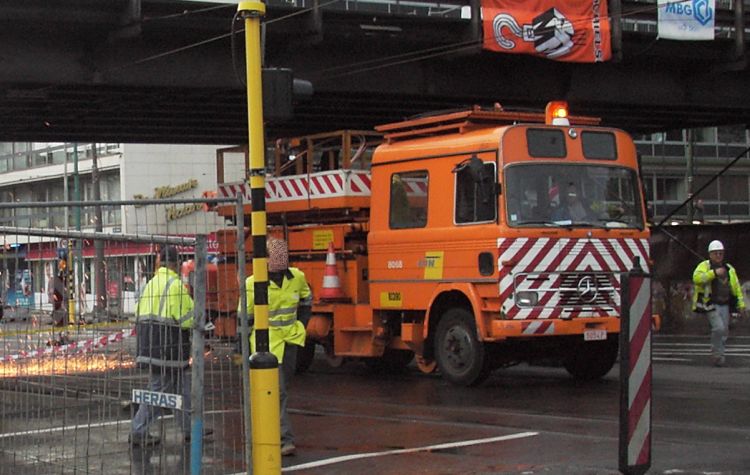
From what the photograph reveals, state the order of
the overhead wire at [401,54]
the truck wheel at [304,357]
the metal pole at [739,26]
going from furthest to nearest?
the metal pole at [739,26], the overhead wire at [401,54], the truck wheel at [304,357]

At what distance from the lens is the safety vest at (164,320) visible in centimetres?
830

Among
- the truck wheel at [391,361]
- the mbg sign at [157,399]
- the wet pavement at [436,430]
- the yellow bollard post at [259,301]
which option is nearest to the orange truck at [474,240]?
the truck wheel at [391,361]

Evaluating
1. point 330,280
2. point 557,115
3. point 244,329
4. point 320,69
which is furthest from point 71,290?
point 320,69

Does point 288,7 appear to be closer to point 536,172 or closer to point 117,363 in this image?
point 536,172

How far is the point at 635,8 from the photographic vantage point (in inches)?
999

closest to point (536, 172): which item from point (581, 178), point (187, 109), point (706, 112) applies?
point (581, 178)

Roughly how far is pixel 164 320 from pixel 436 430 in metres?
4.49

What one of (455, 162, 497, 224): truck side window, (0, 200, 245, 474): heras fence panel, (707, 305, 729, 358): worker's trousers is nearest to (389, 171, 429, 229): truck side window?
(455, 162, 497, 224): truck side window

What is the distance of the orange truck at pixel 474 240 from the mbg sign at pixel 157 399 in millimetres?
5435

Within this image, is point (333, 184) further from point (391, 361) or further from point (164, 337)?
point (164, 337)

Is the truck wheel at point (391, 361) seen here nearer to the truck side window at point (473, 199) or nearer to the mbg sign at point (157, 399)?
the truck side window at point (473, 199)

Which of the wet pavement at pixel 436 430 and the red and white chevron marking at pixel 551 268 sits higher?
the red and white chevron marking at pixel 551 268

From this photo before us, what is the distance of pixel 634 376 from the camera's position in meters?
8.25

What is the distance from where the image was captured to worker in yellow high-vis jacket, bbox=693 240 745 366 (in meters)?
18.8
